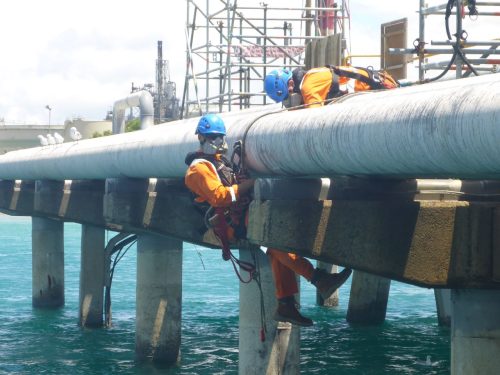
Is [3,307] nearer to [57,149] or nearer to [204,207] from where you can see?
[57,149]

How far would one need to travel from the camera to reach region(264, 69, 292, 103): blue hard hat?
14797 mm

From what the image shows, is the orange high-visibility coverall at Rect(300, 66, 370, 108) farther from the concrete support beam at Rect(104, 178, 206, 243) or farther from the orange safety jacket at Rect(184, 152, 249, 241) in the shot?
the concrete support beam at Rect(104, 178, 206, 243)

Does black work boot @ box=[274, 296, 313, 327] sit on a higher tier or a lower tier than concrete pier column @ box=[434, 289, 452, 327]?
higher

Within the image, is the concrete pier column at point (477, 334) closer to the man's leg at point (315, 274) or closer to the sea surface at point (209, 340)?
the man's leg at point (315, 274)

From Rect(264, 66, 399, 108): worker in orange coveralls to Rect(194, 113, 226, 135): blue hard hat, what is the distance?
0.90m

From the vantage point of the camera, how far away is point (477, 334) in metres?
9.30

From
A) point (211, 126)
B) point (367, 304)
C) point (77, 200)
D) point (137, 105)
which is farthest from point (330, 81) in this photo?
point (367, 304)

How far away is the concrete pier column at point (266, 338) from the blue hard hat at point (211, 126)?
2.92 m

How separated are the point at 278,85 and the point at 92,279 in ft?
45.4

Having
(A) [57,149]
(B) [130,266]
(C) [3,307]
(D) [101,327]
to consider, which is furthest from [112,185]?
(B) [130,266]

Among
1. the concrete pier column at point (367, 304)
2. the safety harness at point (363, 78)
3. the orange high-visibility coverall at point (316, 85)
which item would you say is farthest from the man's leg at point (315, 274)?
Answer: the concrete pier column at point (367, 304)

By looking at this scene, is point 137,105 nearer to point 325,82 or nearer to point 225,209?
point 325,82

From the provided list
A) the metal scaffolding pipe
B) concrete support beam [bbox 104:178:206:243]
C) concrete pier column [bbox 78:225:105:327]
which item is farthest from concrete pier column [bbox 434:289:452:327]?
concrete support beam [bbox 104:178:206:243]

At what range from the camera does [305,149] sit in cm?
1055
